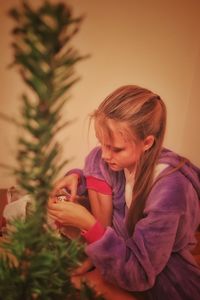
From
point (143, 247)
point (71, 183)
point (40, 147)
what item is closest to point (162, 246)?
point (143, 247)

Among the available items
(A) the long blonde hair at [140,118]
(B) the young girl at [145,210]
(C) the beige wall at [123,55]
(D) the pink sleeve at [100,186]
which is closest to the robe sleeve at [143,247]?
(B) the young girl at [145,210]

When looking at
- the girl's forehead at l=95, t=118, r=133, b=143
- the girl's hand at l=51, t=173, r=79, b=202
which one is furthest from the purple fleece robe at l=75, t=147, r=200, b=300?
the girl's hand at l=51, t=173, r=79, b=202

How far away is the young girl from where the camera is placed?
842 millimetres

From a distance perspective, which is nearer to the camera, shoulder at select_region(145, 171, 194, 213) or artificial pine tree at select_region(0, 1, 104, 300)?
artificial pine tree at select_region(0, 1, 104, 300)

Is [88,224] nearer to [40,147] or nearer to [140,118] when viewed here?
[140,118]

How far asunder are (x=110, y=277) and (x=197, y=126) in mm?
876

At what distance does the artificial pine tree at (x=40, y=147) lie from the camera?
306 millimetres

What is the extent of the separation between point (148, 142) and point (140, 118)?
90 millimetres

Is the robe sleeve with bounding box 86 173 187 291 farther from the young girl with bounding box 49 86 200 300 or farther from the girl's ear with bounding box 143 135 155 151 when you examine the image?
the girl's ear with bounding box 143 135 155 151

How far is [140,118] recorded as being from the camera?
908 mm

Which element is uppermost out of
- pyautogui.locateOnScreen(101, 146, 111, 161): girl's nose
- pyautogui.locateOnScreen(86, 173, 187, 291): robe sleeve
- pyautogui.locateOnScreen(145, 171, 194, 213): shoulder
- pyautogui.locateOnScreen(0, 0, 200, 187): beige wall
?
pyautogui.locateOnScreen(0, 0, 200, 187): beige wall

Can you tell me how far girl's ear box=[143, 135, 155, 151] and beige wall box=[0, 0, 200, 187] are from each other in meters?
0.34

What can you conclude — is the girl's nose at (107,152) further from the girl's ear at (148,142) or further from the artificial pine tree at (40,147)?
the artificial pine tree at (40,147)

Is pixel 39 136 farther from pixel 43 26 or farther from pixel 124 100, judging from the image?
pixel 124 100
